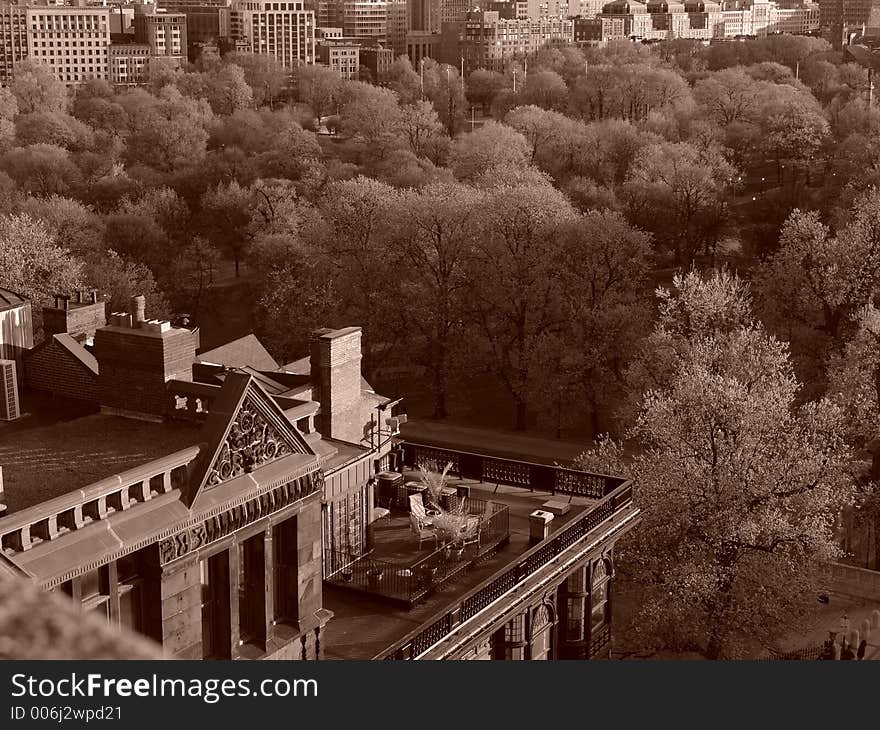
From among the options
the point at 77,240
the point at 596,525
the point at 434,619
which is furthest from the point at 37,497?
the point at 77,240

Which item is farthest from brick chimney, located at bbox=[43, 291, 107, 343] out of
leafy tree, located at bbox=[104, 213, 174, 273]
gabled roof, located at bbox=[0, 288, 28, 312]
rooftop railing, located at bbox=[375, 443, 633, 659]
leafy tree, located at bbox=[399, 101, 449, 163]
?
leafy tree, located at bbox=[399, 101, 449, 163]

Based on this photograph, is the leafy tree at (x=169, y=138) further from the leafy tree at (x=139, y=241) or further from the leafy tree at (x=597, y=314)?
the leafy tree at (x=597, y=314)

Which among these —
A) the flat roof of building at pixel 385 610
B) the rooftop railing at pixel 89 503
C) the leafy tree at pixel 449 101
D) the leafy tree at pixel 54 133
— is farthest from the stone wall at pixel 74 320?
the leafy tree at pixel 449 101

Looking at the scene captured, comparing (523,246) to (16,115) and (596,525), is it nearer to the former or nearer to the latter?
(596,525)

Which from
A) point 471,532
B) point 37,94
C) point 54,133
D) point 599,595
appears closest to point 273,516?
point 471,532

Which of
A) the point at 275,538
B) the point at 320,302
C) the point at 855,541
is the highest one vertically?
the point at 275,538

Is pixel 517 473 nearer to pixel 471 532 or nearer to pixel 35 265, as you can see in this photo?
pixel 471 532
